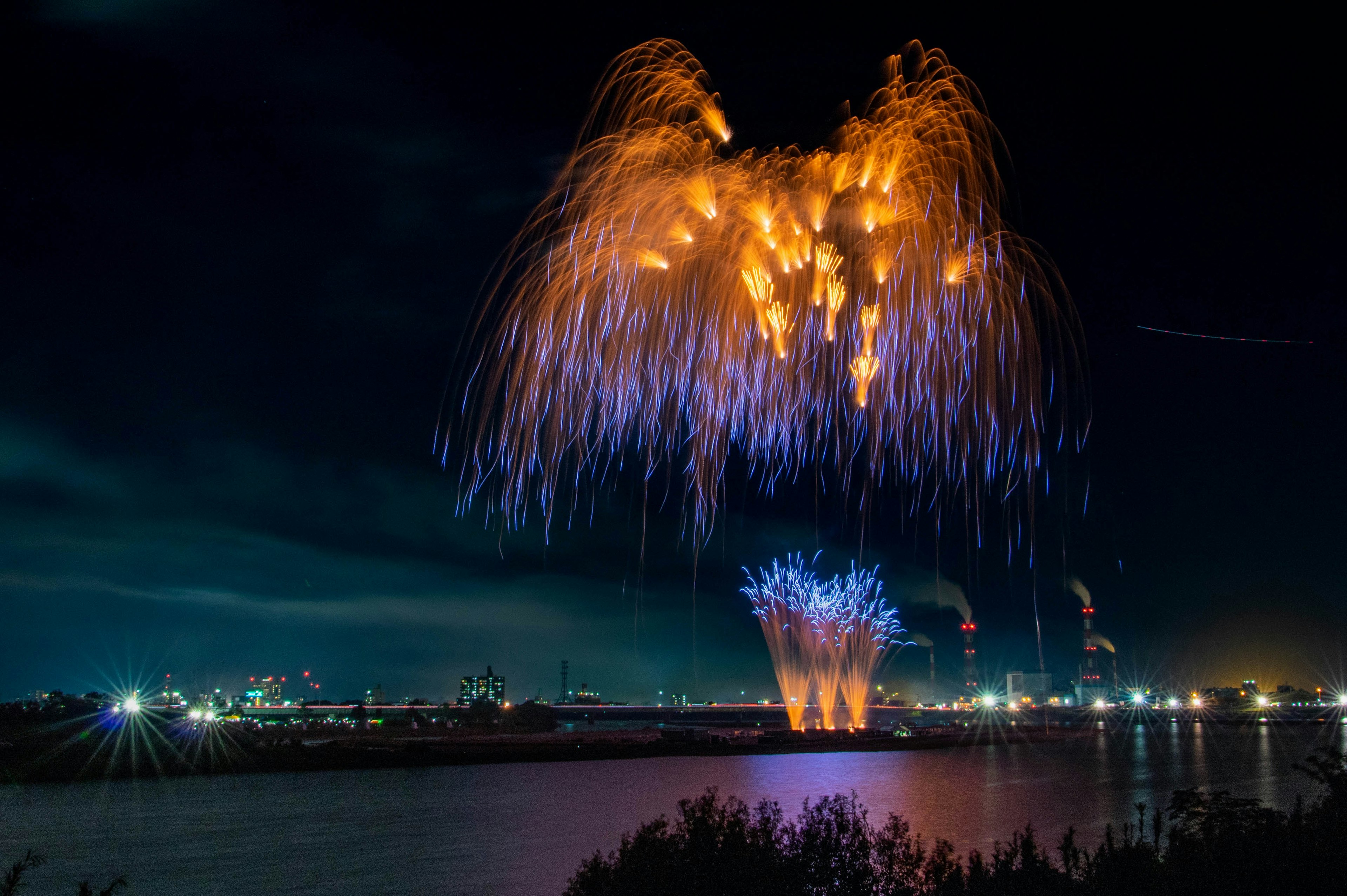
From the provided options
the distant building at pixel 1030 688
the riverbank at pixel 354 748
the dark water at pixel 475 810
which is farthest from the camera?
the distant building at pixel 1030 688

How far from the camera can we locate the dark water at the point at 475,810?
17469 mm

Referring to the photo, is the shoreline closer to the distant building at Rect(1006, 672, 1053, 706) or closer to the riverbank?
the riverbank

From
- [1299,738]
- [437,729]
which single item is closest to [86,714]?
[437,729]

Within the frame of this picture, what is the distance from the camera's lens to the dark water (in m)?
17.5

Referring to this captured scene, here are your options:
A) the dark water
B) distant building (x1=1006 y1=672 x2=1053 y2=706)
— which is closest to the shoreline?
the dark water

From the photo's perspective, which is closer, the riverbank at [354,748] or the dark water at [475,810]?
the dark water at [475,810]

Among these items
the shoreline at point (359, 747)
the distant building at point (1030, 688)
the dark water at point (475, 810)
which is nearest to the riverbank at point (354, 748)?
the shoreline at point (359, 747)

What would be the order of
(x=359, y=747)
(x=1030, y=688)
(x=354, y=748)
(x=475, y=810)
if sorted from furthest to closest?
(x=1030, y=688) < (x=359, y=747) < (x=354, y=748) < (x=475, y=810)

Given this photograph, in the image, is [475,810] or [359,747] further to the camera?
[359,747]

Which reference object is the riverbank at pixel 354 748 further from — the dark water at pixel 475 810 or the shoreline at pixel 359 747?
the dark water at pixel 475 810

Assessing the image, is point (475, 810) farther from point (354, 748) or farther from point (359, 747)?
point (359, 747)

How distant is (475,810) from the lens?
2731 centimetres

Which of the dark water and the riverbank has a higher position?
the dark water

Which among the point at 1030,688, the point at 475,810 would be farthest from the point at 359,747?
the point at 1030,688
